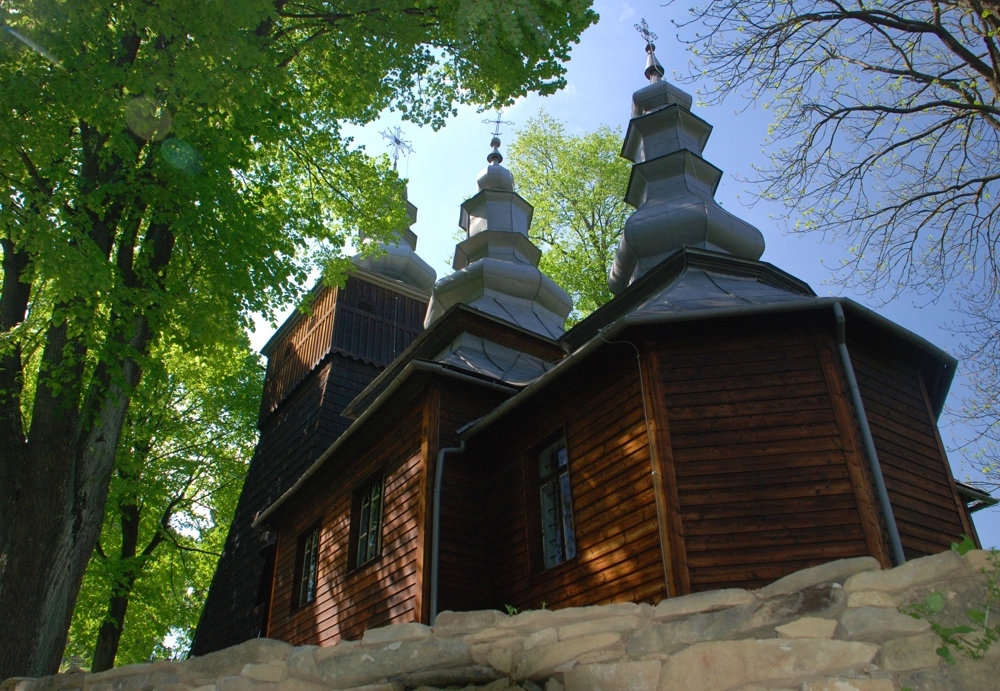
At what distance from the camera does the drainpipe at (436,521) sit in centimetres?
971

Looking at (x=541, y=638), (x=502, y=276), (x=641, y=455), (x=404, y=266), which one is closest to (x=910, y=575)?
(x=541, y=638)

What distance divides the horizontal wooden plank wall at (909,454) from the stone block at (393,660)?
5553 mm

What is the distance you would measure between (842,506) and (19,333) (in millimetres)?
7596

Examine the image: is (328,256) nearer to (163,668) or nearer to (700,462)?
(700,462)

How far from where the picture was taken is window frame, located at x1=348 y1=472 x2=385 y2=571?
11.6 meters

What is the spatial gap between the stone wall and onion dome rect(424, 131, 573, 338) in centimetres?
1037

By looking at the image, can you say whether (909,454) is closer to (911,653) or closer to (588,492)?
(588,492)

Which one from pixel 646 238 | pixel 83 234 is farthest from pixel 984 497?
pixel 83 234

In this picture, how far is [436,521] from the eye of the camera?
10.1 m

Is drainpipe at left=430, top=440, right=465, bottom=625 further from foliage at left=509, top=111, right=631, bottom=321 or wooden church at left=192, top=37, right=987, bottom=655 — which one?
foliage at left=509, top=111, right=631, bottom=321

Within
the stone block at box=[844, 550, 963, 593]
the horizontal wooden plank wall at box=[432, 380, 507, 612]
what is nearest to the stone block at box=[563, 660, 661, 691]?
the stone block at box=[844, 550, 963, 593]

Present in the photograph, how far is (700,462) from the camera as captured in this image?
8320 mm

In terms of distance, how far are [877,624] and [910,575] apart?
0.25 m

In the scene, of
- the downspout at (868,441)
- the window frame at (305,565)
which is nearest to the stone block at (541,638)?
the downspout at (868,441)
